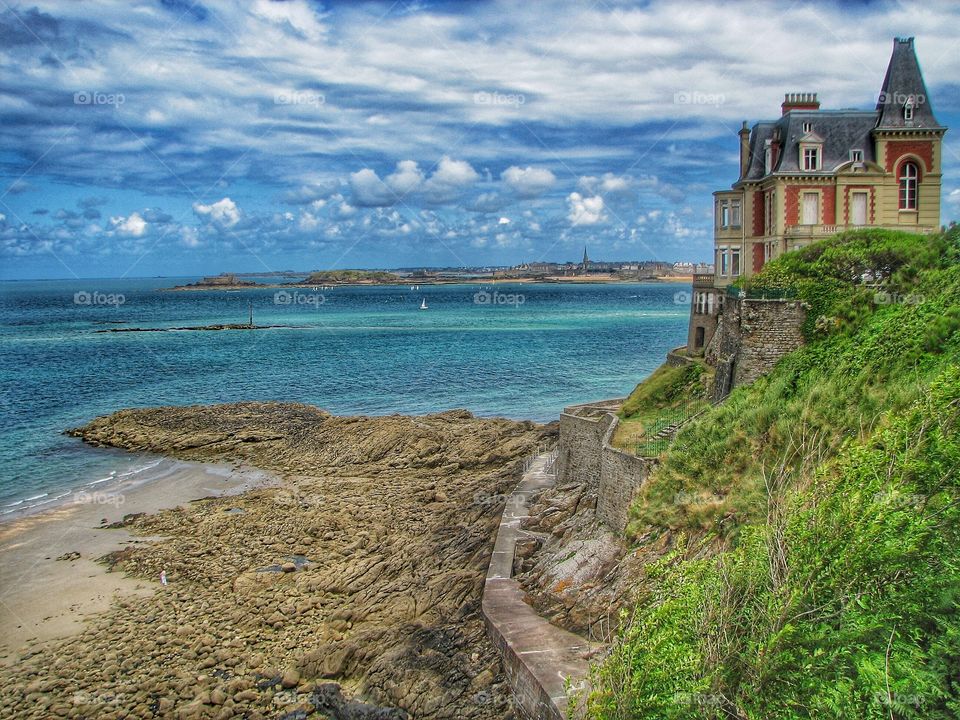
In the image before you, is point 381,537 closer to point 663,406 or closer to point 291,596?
point 291,596

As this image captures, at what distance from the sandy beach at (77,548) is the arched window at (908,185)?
2546 centimetres

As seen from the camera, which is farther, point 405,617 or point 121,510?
point 121,510

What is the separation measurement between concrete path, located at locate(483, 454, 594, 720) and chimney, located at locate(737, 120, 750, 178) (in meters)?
16.3

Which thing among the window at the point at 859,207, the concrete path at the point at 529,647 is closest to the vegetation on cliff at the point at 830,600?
the concrete path at the point at 529,647

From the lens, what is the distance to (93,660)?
18.3 meters

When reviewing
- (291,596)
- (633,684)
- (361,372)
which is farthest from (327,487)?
(361,372)

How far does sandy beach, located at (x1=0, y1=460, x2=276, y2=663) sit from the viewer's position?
20703mm

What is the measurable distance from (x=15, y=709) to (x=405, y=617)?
8341mm

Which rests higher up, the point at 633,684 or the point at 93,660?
the point at 633,684

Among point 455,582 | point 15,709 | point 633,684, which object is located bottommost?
point 15,709

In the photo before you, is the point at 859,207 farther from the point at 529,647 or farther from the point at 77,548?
the point at 77,548

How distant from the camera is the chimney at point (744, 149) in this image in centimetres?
2825

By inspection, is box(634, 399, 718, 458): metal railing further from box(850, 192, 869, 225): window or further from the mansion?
box(850, 192, 869, 225): window

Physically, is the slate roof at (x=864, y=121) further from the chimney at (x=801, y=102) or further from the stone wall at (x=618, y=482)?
the stone wall at (x=618, y=482)
